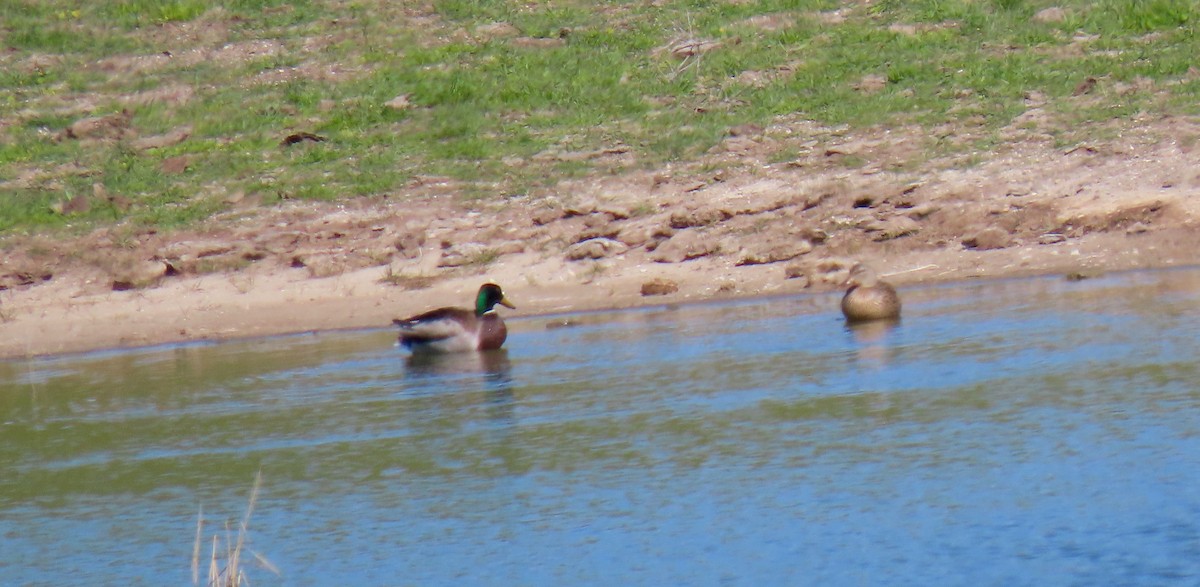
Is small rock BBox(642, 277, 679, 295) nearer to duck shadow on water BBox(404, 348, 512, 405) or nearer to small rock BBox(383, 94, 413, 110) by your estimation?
duck shadow on water BBox(404, 348, 512, 405)

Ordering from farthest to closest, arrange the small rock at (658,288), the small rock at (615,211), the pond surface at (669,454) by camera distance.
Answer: the small rock at (615,211), the small rock at (658,288), the pond surface at (669,454)

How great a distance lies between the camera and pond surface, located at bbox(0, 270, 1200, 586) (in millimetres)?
6551

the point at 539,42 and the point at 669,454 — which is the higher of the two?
the point at 539,42

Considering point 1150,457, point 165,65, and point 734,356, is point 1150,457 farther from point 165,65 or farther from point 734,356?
point 165,65

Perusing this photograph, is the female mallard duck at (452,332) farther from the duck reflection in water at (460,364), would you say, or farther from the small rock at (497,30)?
the small rock at (497,30)

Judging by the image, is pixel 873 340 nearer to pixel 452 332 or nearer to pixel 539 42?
pixel 452 332

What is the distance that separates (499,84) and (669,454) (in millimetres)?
10529

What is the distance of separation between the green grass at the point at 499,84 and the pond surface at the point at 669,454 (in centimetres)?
390

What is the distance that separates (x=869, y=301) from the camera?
462 inches

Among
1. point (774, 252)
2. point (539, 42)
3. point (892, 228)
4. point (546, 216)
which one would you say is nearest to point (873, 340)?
point (774, 252)

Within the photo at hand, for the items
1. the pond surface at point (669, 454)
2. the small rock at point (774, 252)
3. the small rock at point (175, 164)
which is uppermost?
the small rock at point (175, 164)

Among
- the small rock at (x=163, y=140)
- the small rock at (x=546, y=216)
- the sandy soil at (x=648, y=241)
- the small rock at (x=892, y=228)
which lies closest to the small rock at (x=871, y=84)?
the sandy soil at (x=648, y=241)

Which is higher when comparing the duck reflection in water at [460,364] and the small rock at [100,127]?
the small rock at [100,127]

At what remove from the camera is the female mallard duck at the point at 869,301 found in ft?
38.5
